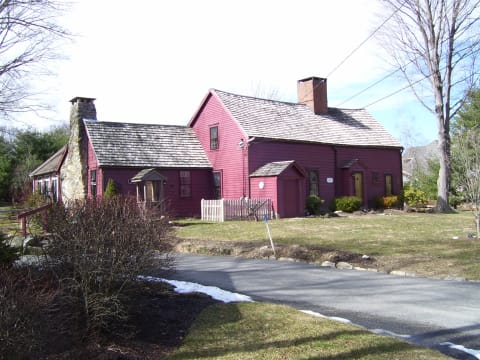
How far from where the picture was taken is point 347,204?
94.7ft

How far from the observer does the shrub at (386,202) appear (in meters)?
32.0

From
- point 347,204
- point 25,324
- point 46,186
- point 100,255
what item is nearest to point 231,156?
point 347,204

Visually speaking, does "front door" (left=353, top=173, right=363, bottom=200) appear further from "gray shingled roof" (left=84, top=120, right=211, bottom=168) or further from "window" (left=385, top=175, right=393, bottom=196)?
"gray shingled roof" (left=84, top=120, right=211, bottom=168)

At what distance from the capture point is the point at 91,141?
26031mm

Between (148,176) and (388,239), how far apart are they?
13195 millimetres

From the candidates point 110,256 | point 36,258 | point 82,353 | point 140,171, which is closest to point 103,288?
point 110,256

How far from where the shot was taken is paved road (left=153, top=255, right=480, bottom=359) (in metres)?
6.80

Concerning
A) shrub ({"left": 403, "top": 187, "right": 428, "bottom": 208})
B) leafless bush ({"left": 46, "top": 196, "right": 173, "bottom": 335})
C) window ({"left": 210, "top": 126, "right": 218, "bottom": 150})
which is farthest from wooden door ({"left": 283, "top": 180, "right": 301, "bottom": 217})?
leafless bush ({"left": 46, "top": 196, "right": 173, "bottom": 335})

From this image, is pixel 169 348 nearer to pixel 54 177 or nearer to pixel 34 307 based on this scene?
pixel 34 307

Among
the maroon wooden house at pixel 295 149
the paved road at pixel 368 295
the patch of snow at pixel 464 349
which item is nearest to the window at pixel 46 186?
the maroon wooden house at pixel 295 149

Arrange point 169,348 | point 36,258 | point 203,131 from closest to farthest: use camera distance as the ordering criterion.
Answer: point 169,348
point 36,258
point 203,131

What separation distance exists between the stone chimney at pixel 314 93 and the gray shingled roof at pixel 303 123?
490 millimetres

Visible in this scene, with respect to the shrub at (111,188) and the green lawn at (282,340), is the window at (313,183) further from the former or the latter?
the green lawn at (282,340)

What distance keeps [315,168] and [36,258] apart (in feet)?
78.3
